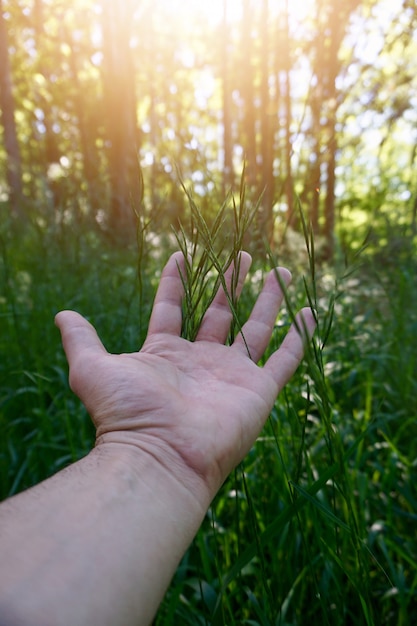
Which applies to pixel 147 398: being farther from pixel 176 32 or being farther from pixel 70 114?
pixel 176 32

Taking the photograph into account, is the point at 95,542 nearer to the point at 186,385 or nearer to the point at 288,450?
the point at 186,385

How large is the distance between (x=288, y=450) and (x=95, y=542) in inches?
39.8

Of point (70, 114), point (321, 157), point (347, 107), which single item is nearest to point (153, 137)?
point (70, 114)

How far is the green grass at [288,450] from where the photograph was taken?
90 cm

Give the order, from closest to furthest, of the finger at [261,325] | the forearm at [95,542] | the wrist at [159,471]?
the forearm at [95,542] → the wrist at [159,471] → the finger at [261,325]

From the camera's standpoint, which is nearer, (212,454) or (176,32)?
(212,454)

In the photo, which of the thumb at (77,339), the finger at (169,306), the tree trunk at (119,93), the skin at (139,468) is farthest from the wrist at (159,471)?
the tree trunk at (119,93)

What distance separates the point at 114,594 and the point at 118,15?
9805mm

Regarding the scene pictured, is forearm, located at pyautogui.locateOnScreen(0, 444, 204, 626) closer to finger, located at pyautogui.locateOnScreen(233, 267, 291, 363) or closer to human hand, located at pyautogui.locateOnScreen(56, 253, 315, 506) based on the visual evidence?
human hand, located at pyautogui.locateOnScreen(56, 253, 315, 506)

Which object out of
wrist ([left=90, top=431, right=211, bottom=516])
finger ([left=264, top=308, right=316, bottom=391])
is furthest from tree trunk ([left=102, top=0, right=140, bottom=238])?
wrist ([left=90, top=431, right=211, bottom=516])

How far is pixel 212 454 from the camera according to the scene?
3.17ft

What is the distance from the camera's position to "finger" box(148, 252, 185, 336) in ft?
4.35

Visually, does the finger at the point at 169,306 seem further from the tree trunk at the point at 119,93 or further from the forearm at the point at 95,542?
the tree trunk at the point at 119,93

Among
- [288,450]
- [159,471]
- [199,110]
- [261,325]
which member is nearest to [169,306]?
[261,325]
